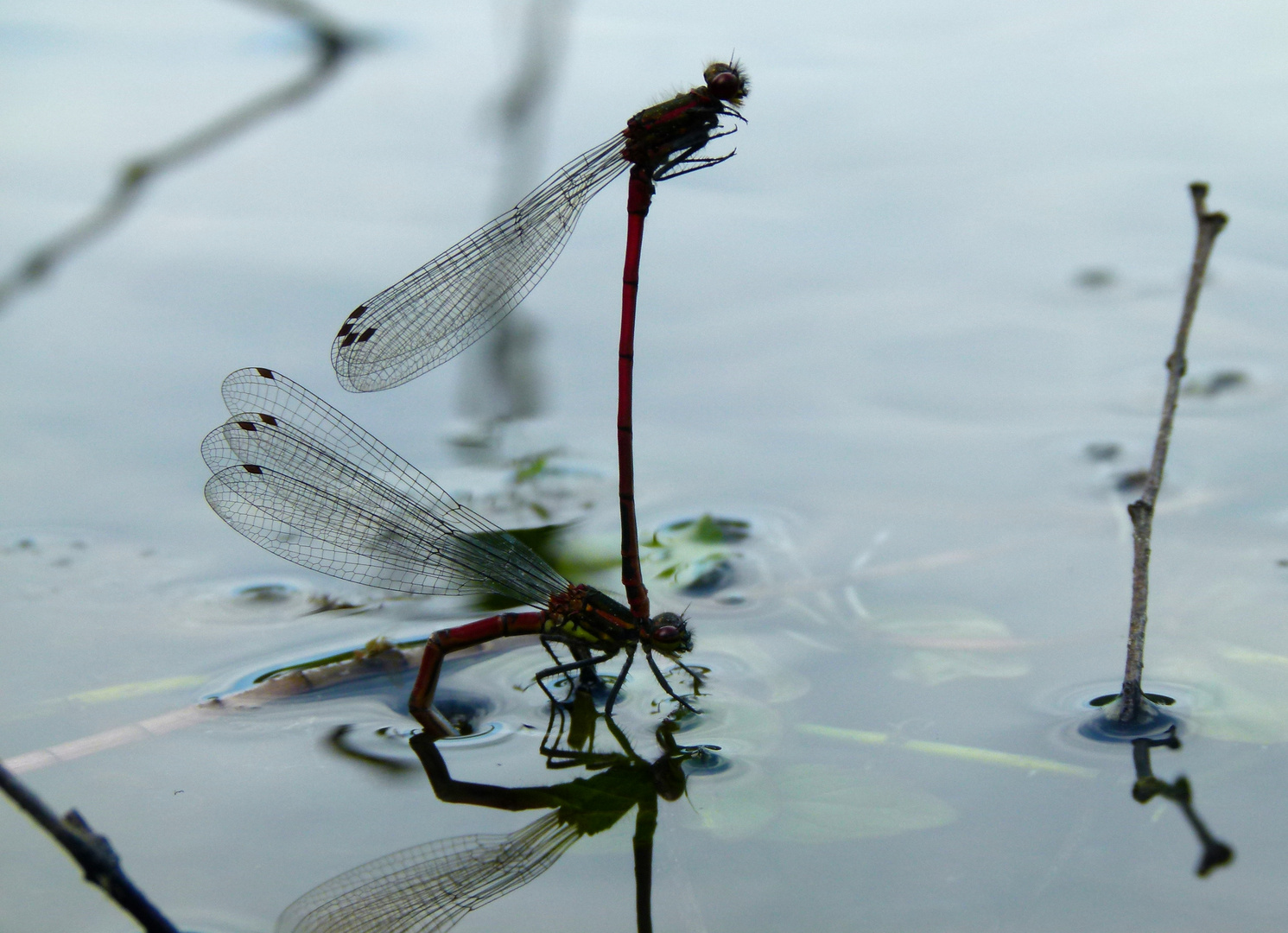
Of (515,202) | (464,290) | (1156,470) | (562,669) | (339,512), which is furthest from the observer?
(515,202)

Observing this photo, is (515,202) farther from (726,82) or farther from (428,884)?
(428,884)

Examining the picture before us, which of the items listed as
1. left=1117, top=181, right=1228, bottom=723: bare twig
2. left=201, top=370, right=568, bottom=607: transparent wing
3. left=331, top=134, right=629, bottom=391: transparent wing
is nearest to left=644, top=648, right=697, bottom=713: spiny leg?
left=201, top=370, right=568, bottom=607: transparent wing

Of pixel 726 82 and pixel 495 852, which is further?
pixel 726 82

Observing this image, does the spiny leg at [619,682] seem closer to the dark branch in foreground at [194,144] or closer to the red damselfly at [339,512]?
the red damselfly at [339,512]

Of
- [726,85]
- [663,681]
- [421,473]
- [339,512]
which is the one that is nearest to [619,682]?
[663,681]

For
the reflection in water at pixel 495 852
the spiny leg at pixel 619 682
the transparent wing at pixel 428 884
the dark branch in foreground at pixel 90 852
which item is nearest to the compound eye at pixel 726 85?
the spiny leg at pixel 619 682

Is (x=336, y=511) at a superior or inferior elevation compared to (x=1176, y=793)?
superior
